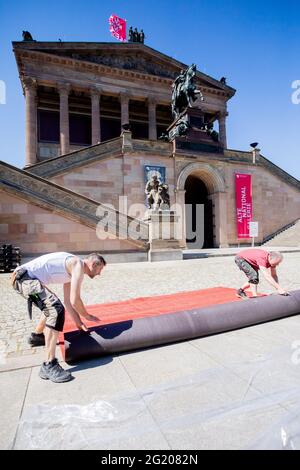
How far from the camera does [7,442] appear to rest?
1.77 meters

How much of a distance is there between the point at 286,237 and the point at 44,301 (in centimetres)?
2334

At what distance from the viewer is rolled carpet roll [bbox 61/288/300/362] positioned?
10.2 feet

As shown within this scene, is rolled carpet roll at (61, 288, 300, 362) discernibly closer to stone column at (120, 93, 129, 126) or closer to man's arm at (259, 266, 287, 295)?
man's arm at (259, 266, 287, 295)

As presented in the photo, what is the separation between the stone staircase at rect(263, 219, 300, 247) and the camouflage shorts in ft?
69.5

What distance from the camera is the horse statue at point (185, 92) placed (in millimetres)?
22094

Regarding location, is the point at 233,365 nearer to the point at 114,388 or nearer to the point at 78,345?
the point at 114,388

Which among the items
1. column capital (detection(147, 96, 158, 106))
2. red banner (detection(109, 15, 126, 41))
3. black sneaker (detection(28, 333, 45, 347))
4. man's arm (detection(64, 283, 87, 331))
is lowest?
black sneaker (detection(28, 333, 45, 347))

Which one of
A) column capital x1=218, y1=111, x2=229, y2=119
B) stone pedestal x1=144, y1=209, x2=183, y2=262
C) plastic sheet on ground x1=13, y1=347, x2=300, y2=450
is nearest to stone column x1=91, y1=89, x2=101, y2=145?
column capital x1=218, y1=111, x2=229, y2=119

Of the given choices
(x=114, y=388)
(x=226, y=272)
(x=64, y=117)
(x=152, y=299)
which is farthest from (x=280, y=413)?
(x=64, y=117)

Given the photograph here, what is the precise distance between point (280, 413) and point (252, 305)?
231 centimetres

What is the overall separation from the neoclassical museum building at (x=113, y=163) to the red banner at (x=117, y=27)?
23.2 feet

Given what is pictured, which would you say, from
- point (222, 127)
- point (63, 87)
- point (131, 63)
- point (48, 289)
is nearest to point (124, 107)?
point (131, 63)

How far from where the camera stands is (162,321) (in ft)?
11.7

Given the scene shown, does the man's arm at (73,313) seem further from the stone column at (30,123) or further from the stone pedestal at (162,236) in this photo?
the stone column at (30,123)
